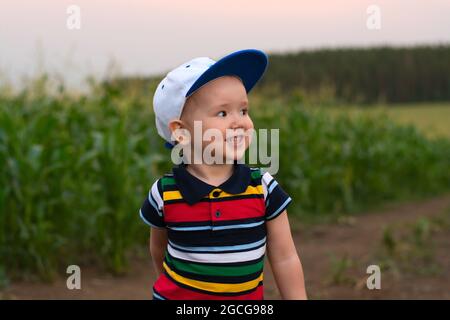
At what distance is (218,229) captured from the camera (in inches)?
74.0

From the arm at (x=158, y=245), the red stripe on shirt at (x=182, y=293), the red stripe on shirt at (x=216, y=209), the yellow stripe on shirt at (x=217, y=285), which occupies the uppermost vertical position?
the red stripe on shirt at (x=216, y=209)

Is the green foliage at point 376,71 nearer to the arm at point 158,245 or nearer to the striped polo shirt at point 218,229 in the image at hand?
the arm at point 158,245

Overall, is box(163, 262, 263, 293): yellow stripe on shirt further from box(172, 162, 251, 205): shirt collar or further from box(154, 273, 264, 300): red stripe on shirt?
box(172, 162, 251, 205): shirt collar

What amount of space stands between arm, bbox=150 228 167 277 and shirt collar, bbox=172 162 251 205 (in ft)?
0.63

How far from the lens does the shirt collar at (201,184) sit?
1.89 meters

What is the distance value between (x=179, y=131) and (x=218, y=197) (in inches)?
8.4

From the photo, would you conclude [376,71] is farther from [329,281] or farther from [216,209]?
[216,209]

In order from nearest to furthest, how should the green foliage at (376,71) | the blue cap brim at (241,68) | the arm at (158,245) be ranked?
the blue cap brim at (241,68)
the arm at (158,245)
the green foliage at (376,71)

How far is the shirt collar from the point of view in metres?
1.89

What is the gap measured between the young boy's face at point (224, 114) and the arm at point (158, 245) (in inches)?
13.8

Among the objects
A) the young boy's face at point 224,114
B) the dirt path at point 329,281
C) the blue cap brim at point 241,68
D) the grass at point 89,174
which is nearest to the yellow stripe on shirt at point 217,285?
the young boy's face at point 224,114

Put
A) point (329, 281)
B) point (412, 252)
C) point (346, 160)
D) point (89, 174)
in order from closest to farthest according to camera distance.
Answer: point (329, 281), point (89, 174), point (412, 252), point (346, 160)

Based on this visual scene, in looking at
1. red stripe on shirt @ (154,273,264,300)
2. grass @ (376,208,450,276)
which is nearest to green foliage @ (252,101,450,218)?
grass @ (376,208,450,276)

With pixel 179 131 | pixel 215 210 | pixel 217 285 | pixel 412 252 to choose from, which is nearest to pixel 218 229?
pixel 215 210
